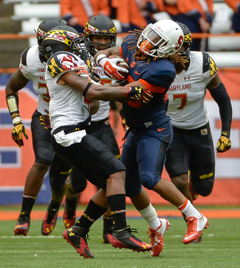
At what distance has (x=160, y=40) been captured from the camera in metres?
5.61

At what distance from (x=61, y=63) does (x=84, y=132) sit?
521mm

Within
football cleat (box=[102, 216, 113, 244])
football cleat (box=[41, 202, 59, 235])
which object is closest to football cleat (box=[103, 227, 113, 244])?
football cleat (box=[102, 216, 113, 244])

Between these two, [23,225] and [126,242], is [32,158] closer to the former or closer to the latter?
[23,225]

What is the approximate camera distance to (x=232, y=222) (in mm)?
8547

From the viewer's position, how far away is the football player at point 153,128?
5.54m

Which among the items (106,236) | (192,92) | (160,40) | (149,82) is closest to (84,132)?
(149,82)

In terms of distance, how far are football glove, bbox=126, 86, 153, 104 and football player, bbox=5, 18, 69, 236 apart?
67.5 inches

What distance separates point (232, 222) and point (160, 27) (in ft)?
11.7

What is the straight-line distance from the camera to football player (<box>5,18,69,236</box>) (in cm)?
690

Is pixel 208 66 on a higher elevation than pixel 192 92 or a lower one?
higher

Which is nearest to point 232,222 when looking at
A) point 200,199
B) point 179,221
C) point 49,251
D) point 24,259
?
point 179,221

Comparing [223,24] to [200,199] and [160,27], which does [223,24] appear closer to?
[200,199]

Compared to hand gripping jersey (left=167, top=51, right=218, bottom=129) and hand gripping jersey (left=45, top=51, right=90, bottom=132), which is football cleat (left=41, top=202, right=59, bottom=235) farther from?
hand gripping jersey (left=45, top=51, right=90, bottom=132)

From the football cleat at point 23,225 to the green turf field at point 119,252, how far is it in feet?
0.37
